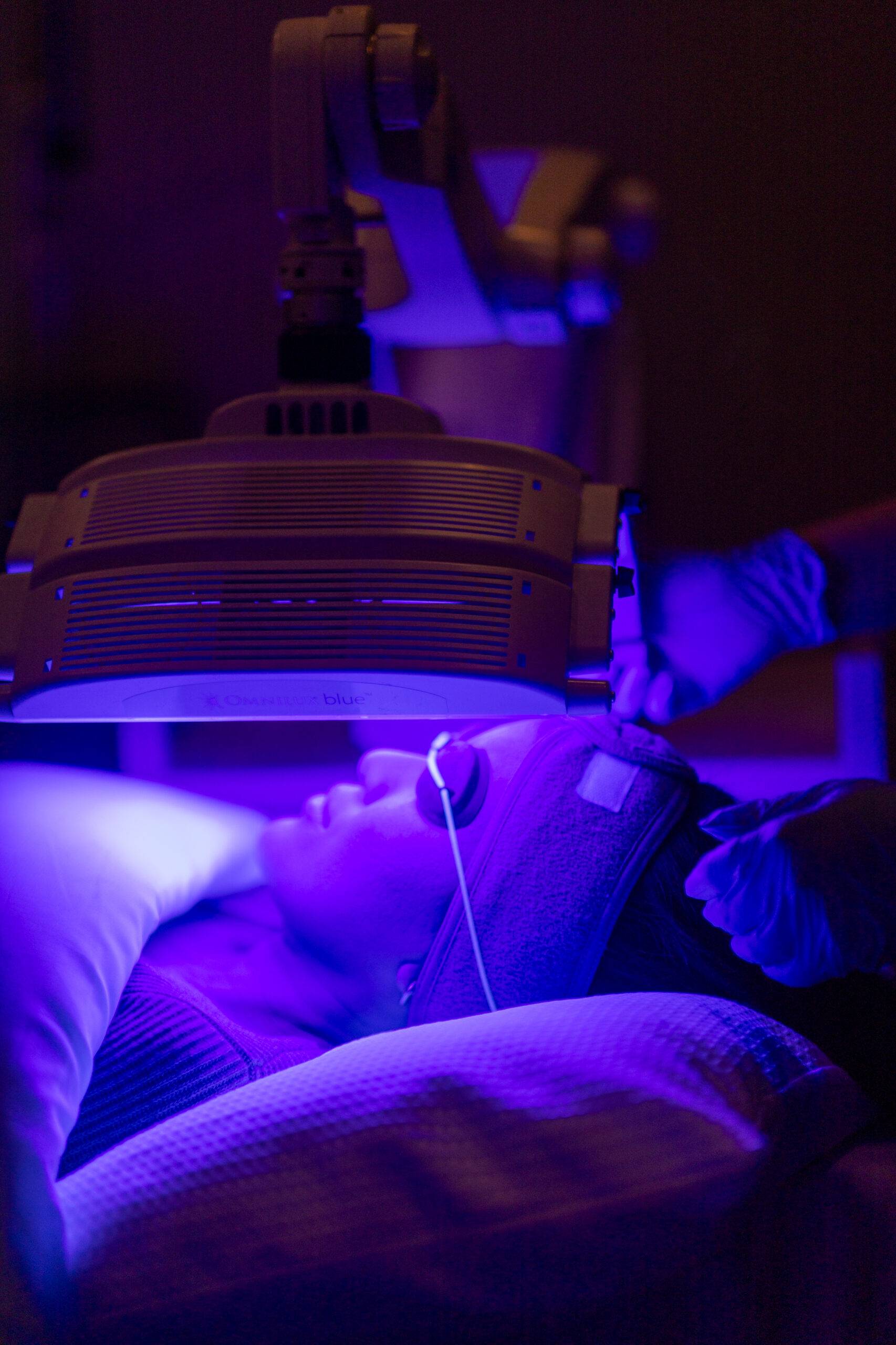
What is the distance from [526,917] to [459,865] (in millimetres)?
79

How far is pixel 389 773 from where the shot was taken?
3.30ft

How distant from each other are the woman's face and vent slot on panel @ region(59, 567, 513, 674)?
428mm

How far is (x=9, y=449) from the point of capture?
4.48ft

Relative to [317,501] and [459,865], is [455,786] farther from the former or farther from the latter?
[317,501]

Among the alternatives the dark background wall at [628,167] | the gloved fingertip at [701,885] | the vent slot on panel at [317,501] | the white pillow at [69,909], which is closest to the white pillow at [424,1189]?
the white pillow at [69,909]

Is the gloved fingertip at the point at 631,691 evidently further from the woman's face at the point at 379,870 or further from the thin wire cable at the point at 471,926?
the thin wire cable at the point at 471,926

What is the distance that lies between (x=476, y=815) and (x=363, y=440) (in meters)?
0.46

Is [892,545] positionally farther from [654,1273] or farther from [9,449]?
[9,449]

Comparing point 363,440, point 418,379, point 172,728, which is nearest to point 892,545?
point 418,379

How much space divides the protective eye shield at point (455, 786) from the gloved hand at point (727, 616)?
0.73 feet

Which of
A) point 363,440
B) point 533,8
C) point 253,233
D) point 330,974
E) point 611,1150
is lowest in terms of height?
point 330,974

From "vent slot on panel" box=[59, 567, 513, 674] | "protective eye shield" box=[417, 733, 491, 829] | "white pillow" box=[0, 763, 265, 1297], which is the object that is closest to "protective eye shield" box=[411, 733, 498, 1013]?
"protective eye shield" box=[417, 733, 491, 829]

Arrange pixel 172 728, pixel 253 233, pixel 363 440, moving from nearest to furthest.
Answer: pixel 363 440 < pixel 253 233 < pixel 172 728

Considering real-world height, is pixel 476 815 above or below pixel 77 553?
below
